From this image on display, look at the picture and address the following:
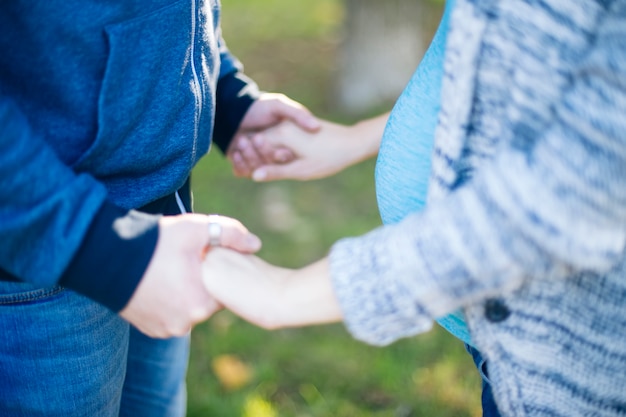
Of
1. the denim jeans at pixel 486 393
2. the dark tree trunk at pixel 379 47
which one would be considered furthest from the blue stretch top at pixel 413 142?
the dark tree trunk at pixel 379 47

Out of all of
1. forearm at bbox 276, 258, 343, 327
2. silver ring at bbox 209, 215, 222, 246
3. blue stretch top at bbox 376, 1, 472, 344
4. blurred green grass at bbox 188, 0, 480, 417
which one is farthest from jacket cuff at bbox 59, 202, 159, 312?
blurred green grass at bbox 188, 0, 480, 417

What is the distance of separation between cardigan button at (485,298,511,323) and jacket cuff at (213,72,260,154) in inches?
Result: 40.3

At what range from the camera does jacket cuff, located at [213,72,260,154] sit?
209 cm

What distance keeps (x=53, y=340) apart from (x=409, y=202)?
83 centimetres

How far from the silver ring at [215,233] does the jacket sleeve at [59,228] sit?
0.39ft

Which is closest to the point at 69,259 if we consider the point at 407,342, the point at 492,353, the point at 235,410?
the point at 492,353

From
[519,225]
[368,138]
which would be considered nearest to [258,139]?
[368,138]

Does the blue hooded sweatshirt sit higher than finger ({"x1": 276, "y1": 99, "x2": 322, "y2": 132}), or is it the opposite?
the blue hooded sweatshirt

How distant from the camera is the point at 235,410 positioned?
2762 millimetres

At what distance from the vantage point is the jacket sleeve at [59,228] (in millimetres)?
1286

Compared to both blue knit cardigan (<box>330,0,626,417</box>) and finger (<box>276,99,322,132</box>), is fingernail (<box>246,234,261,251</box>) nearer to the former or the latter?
blue knit cardigan (<box>330,0,626,417</box>)

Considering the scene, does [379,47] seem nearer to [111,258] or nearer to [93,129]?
[93,129]

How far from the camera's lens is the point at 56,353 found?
1.55 metres

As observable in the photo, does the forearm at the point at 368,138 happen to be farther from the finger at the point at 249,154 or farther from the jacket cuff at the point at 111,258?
the jacket cuff at the point at 111,258
